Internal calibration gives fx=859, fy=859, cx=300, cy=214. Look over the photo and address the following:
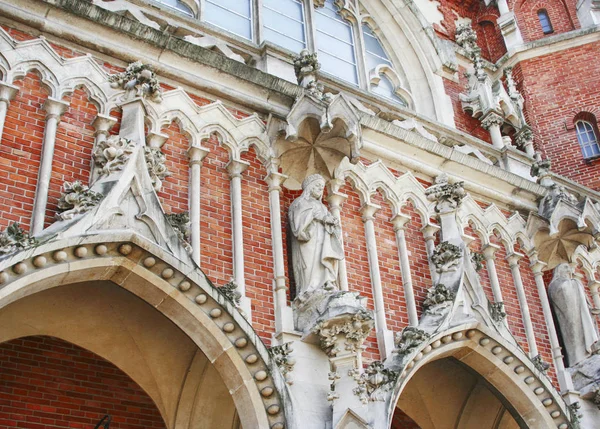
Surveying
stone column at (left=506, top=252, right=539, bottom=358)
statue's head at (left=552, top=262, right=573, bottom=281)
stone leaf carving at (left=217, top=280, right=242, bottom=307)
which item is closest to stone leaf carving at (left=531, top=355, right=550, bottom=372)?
stone column at (left=506, top=252, right=539, bottom=358)

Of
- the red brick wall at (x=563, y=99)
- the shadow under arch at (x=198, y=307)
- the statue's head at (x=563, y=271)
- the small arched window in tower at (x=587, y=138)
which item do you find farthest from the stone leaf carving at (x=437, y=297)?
the small arched window in tower at (x=587, y=138)

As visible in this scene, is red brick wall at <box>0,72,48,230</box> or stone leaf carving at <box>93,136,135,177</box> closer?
red brick wall at <box>0,72,48,230</box>

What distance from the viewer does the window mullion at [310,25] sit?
1167 cm

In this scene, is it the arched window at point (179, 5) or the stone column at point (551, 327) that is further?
the arched window at point (179, 5)

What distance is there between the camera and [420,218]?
966cm

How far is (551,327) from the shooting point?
986 cm

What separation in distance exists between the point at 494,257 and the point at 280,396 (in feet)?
13.2

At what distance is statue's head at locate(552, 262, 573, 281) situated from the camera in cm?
1040

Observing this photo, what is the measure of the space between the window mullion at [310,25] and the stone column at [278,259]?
3.66m

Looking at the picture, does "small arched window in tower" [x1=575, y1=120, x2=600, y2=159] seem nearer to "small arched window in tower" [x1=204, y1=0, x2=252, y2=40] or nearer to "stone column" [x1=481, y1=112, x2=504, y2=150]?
"stone column" [x1=481, y1=112, x2=504, y2=150]

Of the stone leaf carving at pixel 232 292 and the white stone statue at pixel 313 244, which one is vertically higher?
the white stone statue at pixel 313 244

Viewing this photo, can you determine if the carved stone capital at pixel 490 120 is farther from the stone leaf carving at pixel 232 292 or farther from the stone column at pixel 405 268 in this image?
the stone leaf carving at pixel 232 292

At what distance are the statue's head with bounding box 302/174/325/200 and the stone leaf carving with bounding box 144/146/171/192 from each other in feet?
4.84

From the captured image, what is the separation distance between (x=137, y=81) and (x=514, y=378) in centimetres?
473
